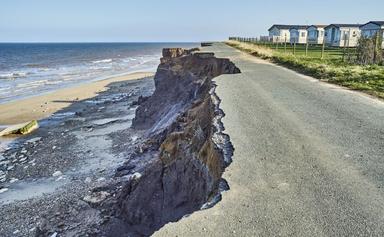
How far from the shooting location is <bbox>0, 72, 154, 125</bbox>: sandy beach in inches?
961

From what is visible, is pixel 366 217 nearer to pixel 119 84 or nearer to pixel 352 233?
pixel 352 233

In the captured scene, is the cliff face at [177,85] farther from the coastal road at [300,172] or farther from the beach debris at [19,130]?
the coastal road at [300,172]

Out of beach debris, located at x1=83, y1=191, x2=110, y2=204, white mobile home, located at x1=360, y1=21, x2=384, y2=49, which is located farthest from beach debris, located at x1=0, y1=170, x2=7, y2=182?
white mobile home, located at x1=360, y1=21, x2=384, y2=49

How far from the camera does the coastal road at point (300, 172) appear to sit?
396 centimetres

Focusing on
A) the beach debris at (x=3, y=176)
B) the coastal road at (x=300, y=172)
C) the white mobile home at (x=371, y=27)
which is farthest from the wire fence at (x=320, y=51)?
the beach debris at (x=3, y=176)

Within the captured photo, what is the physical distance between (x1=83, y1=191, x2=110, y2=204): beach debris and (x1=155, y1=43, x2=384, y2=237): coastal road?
13.9 ft

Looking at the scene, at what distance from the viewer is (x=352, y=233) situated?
376 centimetres

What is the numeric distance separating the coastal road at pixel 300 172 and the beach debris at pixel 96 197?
4.24 m

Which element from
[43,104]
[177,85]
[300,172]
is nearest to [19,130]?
[43,104]

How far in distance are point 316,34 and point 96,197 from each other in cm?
5662

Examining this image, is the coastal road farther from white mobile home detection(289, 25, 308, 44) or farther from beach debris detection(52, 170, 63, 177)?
white mobile home detection(289, 25, 308, 44)

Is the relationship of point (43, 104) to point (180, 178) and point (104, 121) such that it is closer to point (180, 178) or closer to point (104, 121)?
point (104, 121)

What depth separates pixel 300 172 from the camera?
527 cm

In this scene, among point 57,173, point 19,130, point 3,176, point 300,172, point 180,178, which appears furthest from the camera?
point 19,130
